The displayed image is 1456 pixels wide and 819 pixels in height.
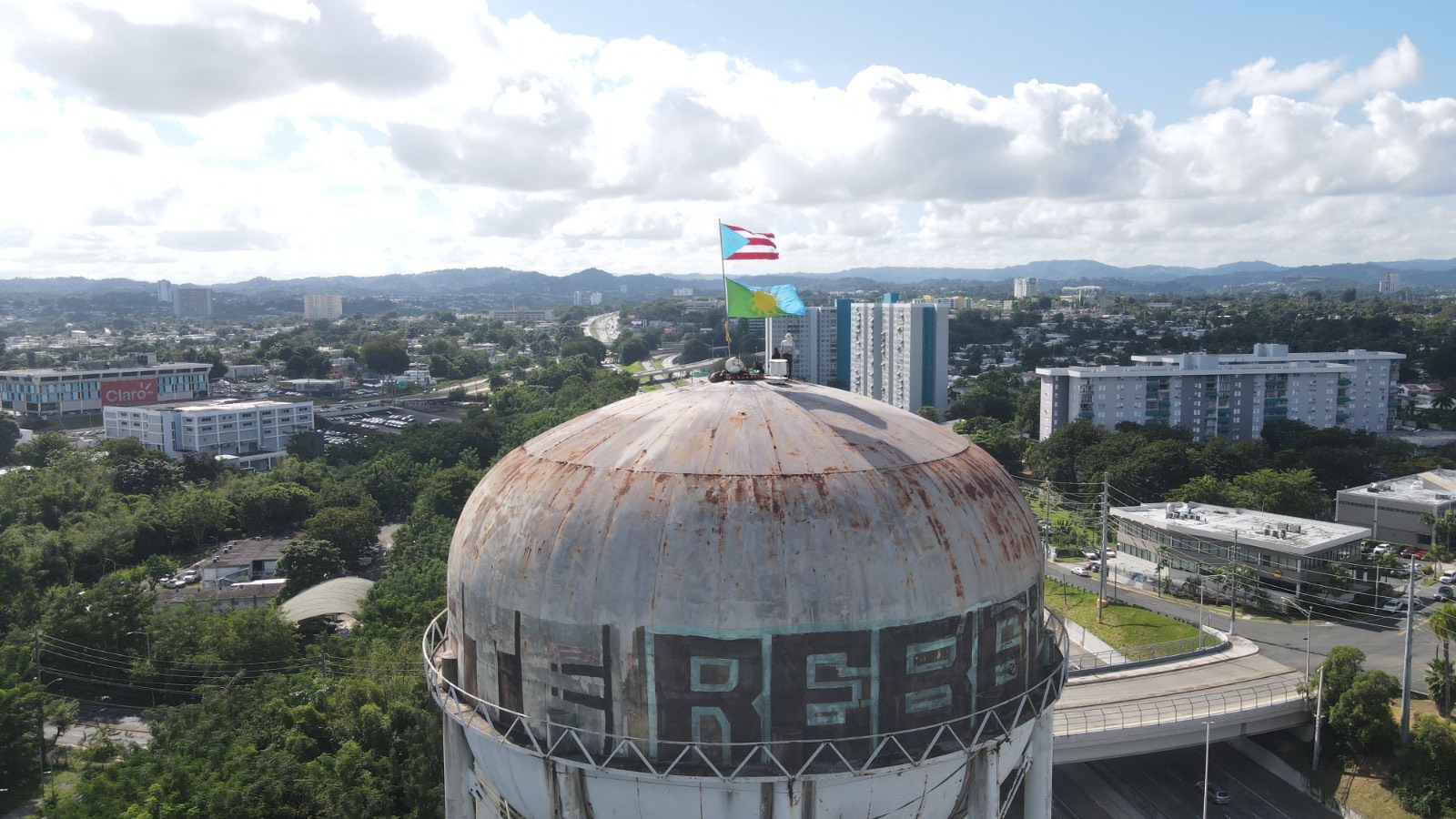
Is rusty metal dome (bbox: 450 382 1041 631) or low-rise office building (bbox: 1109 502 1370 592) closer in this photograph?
rusty metal dome (bbox: 450 382 1041 631)

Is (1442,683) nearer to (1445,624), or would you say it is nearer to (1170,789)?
→ (1445,624)

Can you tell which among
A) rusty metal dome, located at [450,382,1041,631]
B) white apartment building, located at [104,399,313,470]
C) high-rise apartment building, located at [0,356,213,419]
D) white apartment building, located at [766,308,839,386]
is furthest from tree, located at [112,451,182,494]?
white apartment building, located at [766,308,839,386]

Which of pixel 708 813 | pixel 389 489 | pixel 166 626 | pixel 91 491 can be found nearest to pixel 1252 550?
pixel 708 813

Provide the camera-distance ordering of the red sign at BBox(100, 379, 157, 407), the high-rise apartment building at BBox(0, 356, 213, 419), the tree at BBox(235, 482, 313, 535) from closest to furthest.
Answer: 1. the tree at BBox(235, 482, 313, 535)
2. the red sign at BBox(100, 379, 157, 407)
3. the high-rise apartment building at BBox(0, 356, 213, 419)

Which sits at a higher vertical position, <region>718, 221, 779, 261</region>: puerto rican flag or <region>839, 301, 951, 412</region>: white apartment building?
<region>718, 221, 779, 261</region>: puerto rican flag

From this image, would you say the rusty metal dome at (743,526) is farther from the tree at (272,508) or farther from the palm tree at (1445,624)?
the tree at (272,508)

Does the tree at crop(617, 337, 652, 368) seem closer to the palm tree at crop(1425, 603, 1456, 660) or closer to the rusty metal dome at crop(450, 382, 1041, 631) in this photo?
the palm tree at crop(1425, 603, 1456, 660)

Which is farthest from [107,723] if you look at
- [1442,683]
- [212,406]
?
[212,406]

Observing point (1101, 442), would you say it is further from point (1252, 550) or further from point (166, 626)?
point (166, 626)
